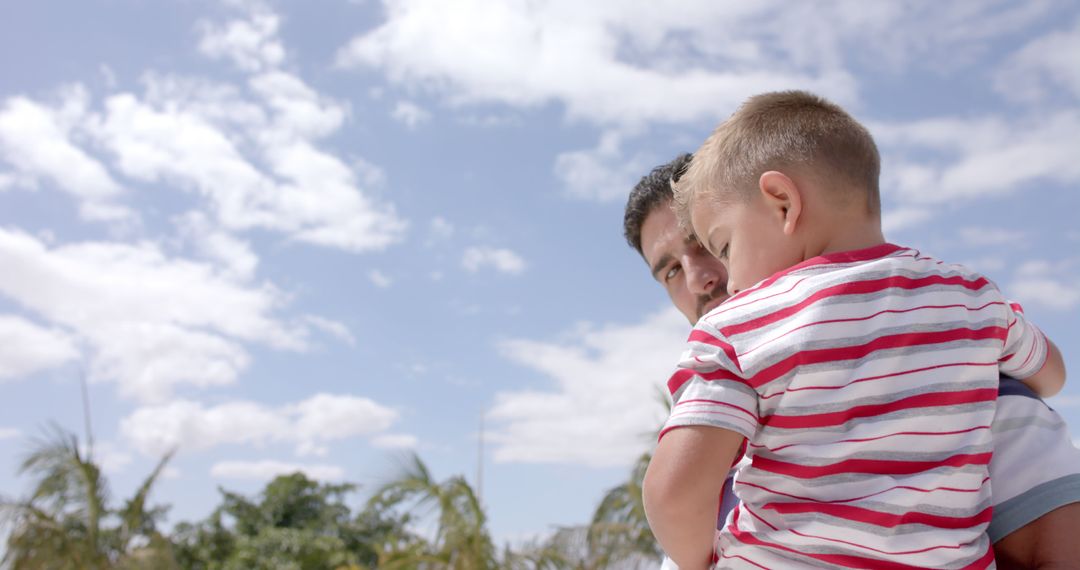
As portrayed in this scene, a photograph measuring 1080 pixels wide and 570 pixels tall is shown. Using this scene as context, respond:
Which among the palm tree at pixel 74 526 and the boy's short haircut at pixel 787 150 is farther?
the palm tree at pixel 74 526

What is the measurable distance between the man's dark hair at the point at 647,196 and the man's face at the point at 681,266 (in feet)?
0.08

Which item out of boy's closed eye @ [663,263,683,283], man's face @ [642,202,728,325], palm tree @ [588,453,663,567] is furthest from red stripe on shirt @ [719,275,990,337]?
palm tree @ [588,453,663,567]

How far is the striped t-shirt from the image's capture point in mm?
1211

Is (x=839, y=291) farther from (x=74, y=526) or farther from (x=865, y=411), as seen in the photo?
(x=74, y=526)

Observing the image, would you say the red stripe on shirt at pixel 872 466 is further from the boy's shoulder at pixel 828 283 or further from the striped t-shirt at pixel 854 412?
the boy's shoulder at pixel 828 283

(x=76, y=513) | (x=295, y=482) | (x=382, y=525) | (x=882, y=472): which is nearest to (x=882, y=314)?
(x=882, y=472)

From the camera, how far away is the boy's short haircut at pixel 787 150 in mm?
1425

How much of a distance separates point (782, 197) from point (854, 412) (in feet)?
1.15

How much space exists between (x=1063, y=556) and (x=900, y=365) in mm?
349

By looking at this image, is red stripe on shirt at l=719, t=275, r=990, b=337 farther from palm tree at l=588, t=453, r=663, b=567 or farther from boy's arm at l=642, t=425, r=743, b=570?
palm tree at l=588, t=453, r=663, b=567

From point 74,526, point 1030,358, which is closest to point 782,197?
point 1030,358

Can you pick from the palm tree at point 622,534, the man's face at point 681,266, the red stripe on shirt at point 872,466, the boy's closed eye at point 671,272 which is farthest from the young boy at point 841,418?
the palm tree at point 622,534

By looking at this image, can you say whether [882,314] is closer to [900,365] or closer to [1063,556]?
[900,365]

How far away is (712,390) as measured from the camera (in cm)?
123
